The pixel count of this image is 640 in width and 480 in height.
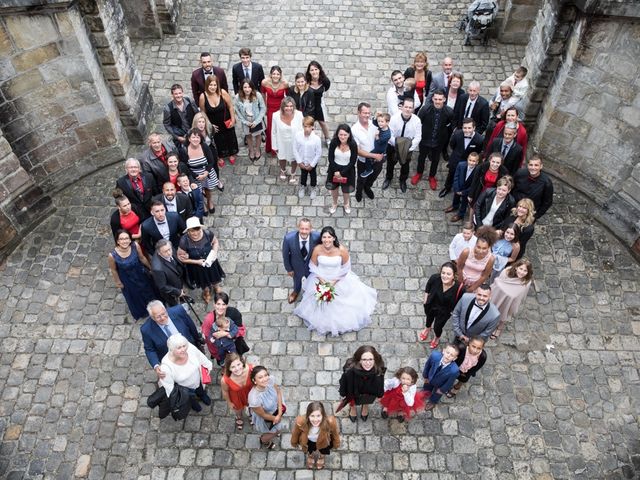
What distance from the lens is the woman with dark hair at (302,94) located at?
33.9ft

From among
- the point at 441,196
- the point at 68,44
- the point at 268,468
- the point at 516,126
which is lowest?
the point at 268,468

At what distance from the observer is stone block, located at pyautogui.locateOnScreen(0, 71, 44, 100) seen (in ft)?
30.3

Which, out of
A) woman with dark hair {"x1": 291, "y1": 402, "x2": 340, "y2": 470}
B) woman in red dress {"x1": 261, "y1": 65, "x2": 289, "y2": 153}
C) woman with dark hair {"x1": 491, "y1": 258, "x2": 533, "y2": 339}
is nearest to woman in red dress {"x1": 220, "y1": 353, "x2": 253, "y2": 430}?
woman with dark hair {"x1": 291, "y1": 402, "x2": 340, "y2": 470}

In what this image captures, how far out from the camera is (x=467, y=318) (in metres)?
7.69

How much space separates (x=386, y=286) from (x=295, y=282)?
61.6 inches

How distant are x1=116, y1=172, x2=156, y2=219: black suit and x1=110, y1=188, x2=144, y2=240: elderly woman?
23 cm

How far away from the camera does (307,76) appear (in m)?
10.5

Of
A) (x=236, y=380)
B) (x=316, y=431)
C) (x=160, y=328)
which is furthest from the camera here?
(x=160, y=328)

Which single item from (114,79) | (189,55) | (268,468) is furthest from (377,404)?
(189,55)

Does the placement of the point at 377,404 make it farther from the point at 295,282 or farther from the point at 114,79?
the point at 114,79

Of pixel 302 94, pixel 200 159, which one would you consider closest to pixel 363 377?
pixel 200 159

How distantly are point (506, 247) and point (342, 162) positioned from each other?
297cm

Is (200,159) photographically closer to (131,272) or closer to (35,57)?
(131,272)

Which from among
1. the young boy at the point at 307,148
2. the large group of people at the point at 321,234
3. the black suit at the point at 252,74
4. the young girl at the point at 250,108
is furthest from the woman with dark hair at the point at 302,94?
the young boy at the point at 307,148
